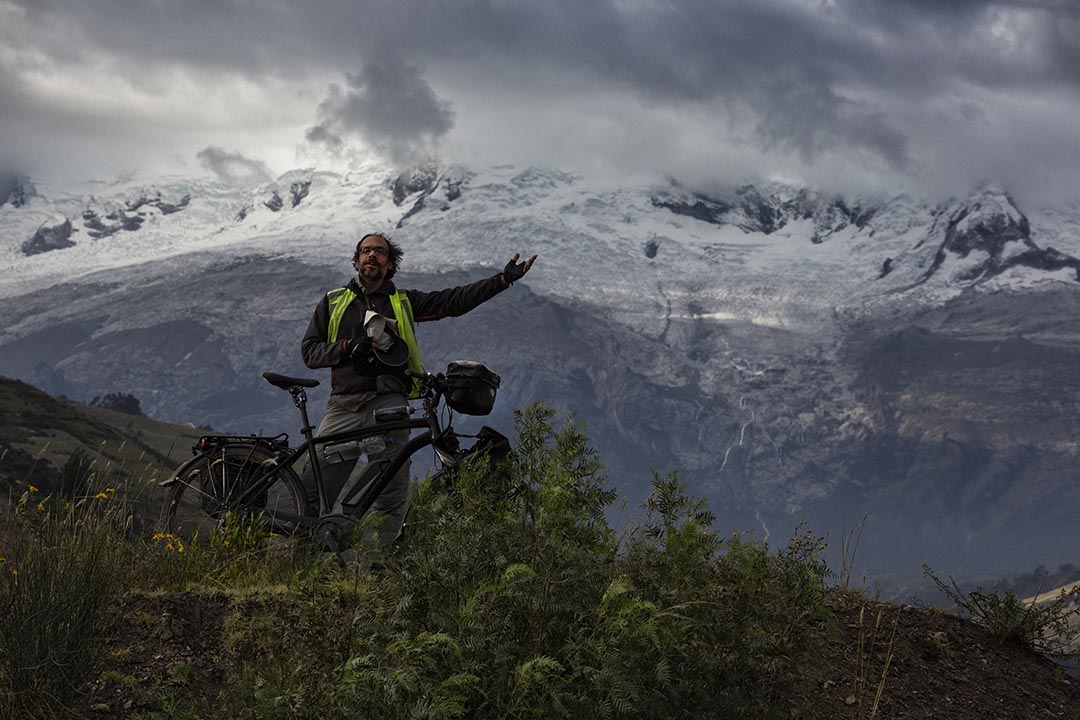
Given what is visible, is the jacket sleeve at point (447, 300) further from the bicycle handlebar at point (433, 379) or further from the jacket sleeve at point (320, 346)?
the bicycle handlebar at point (433, 379)

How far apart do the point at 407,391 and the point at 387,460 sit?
23.9 inches

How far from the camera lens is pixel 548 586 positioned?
3732mm

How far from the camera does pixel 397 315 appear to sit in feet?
28.3

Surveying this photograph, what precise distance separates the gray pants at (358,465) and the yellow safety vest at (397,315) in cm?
33

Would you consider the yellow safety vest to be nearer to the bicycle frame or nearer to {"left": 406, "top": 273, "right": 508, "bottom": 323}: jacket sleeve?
{"left": 406, "top": 273, "right": 508, "bottom": 323}: jacket sleeve

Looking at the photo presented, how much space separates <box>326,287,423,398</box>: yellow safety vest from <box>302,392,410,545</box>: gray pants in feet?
1.10

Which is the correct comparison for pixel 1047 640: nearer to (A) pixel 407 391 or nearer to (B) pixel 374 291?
(A) pixel 407 391

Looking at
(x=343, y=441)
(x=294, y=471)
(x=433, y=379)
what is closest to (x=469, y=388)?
(x=433, y=379)

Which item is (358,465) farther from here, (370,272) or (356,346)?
(370,272)

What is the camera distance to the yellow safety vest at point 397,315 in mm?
8609

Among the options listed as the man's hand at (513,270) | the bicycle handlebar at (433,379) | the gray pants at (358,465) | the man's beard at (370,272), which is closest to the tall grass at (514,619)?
the bicycle handlebar at (433,379)

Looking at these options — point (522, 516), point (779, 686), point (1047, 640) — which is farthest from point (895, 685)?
point (522, 516)

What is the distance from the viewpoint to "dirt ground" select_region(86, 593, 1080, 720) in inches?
205

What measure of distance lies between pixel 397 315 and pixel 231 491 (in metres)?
2.03
